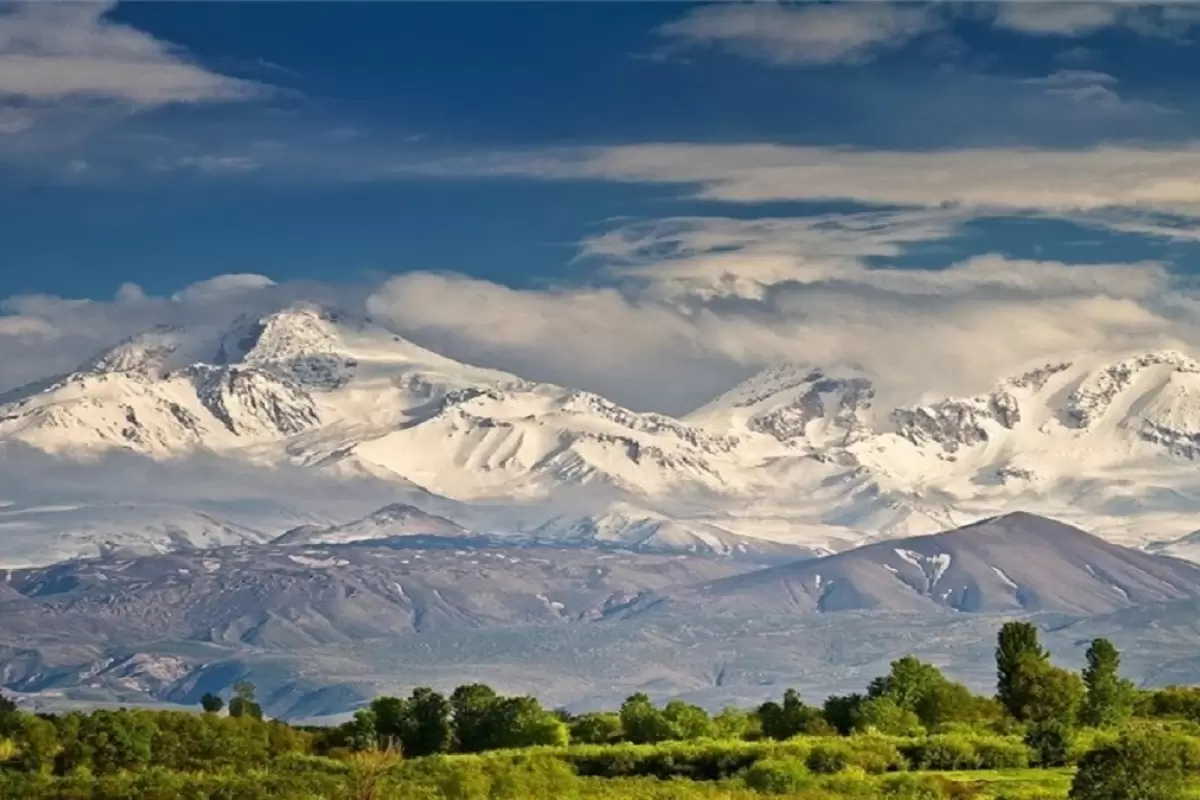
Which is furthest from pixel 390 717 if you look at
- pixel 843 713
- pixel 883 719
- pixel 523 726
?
pixel 883 719

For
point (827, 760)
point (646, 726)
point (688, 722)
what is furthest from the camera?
point (688, 722)

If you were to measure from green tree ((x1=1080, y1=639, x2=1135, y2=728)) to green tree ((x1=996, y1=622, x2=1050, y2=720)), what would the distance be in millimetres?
3668

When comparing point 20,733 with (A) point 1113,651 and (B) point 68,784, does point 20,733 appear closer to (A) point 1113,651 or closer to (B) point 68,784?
(B) point 68,784

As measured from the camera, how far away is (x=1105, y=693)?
369 feet

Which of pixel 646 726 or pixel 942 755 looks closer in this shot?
pixel 942 755

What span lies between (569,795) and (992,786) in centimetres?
1730

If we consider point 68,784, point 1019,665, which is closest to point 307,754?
point 68,784

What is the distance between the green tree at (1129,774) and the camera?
221 ft

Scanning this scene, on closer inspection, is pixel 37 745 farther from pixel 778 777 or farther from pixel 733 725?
pixel 733 725

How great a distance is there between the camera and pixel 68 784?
74.4 metres

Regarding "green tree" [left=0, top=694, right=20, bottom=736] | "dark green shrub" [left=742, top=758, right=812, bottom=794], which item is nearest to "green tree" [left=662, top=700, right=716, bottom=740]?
"dark green shrub" [left=742, top=758, right=812, bottom=794]

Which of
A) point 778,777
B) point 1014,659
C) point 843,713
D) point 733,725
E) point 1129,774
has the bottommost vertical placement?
point 1129,774

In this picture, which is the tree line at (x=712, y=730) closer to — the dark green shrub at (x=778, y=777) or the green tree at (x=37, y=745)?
the green tree at (x=37, y=745)

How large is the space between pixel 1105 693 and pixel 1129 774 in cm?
4564
